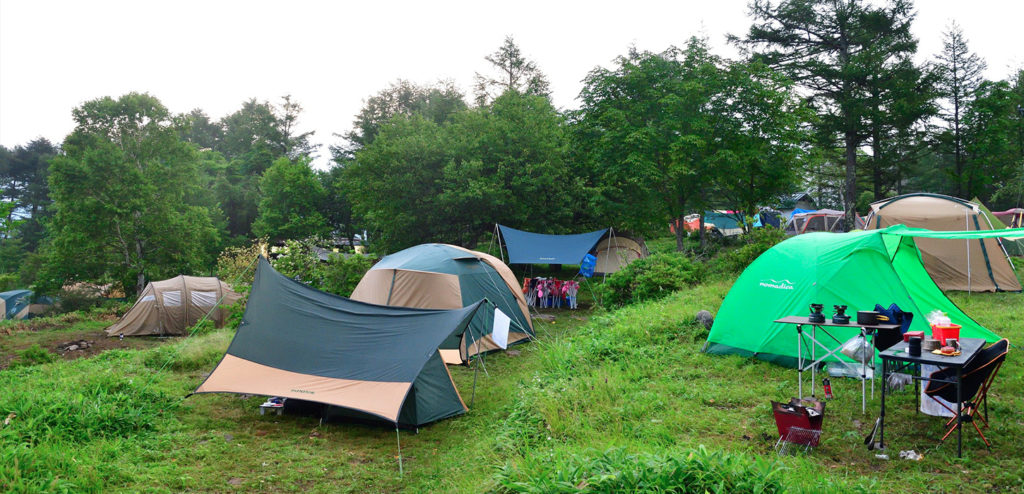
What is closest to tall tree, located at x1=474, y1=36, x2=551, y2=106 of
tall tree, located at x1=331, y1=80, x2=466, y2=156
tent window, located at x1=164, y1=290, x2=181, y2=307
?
tall tree, located at x1=331, y1=80, x2=466, y2=156

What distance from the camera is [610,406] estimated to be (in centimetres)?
520

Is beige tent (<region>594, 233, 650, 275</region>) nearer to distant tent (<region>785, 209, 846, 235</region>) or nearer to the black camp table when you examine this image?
distant tent (<region>785, 209, 846, 235</region>)

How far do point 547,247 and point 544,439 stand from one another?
10901 mm

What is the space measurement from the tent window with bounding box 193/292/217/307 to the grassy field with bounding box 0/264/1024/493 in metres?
8.57

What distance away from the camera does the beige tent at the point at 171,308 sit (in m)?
15.0

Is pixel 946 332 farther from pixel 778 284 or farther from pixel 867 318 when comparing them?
pixel 778 284

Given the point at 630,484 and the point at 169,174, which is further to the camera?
the point at 169,174

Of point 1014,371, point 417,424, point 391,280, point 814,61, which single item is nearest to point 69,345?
point 391,280

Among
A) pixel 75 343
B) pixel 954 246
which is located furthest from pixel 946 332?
pixel 75 343

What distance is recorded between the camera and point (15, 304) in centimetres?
2322

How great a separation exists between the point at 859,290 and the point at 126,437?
24.4ft

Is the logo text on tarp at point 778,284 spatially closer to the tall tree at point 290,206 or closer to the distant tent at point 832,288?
the distant tent at point 832,288

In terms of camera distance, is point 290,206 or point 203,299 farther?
point 290,206

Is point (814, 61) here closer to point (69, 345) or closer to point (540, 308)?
point (540, 308)
